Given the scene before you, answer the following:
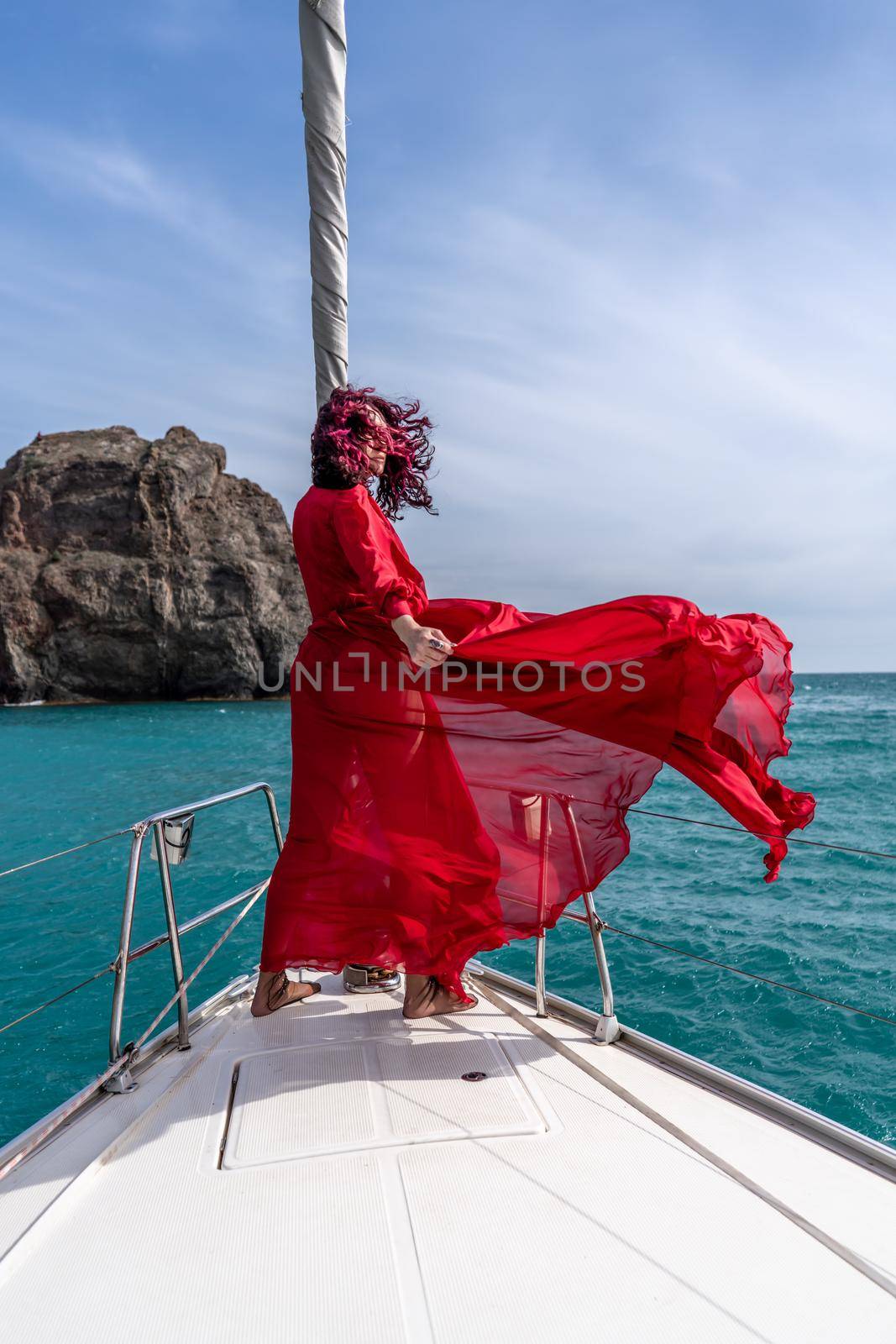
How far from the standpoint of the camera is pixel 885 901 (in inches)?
284

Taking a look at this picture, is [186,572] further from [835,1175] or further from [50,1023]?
[835,1175]

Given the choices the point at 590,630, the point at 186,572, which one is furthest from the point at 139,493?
the point at 590,630

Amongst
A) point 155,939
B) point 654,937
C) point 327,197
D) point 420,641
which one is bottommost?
point 654,937

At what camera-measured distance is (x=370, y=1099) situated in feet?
6.57

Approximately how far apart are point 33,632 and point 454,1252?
139 feet

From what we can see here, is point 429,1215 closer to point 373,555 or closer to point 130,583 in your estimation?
point 373,555

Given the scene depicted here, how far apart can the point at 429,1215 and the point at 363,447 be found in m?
1.89

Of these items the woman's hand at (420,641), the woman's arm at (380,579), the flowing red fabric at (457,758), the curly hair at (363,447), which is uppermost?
the curly hair at (363,447)

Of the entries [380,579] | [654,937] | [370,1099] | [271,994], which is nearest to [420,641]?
[380,579]

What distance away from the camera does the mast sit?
2680 mm

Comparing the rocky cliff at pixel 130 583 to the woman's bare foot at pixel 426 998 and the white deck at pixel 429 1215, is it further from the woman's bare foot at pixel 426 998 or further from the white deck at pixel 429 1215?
the white deck at pixel 429 1215

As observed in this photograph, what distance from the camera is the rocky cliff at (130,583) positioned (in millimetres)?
39562

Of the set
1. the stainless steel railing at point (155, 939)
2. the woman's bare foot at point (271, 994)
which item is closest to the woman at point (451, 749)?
the woman's bare foot at point (271, 994)

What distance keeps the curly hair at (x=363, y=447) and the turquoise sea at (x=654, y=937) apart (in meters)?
3.16
